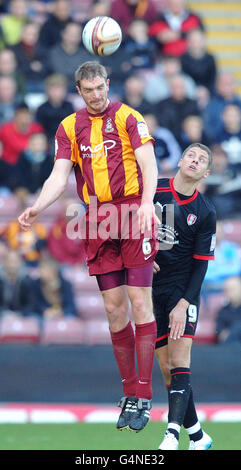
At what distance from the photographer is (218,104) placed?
43.1 feet

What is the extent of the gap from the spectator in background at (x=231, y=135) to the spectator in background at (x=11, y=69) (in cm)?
269

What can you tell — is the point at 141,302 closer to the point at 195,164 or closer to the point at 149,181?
the point at 149,181

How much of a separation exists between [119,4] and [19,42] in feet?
5.12

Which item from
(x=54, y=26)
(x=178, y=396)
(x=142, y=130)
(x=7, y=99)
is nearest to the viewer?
(x=142, y=130)

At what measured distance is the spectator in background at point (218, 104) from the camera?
13.0 metres

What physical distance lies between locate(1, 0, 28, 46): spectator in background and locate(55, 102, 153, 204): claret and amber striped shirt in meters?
7.04

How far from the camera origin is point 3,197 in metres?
12.0

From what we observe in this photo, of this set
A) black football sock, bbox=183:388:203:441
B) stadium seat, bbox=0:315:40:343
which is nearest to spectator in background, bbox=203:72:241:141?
stadium seat, bbox=0:315:40:343

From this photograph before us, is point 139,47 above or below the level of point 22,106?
above

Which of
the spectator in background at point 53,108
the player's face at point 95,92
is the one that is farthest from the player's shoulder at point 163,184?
the spectator in background at point 53,108

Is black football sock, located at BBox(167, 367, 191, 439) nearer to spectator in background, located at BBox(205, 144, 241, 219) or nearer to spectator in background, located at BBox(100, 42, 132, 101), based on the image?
spectator in background, located at BBox(205, 144, 241, 219)

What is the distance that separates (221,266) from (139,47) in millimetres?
3574

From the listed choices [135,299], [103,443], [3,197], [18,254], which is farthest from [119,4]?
[135,299]

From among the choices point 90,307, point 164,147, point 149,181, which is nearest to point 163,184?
point 149,181
